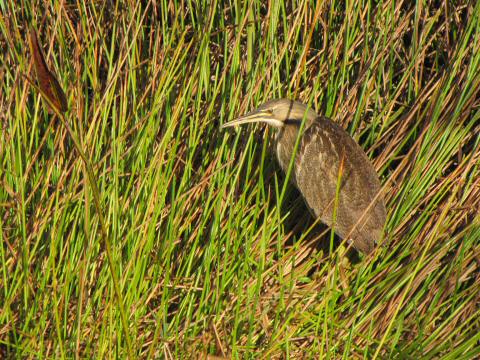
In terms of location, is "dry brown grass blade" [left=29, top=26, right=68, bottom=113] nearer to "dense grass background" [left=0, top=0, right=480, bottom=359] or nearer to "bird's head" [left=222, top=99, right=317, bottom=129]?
"dense grass background" [left=0, top=0, right=480, bottom=359]

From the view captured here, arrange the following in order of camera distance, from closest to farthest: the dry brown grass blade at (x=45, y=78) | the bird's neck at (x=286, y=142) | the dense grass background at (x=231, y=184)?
1. the dry brown grass blade at (x=45, y=78)
2. the dense grass background at (x=231, y=184)
3. the bird's neck at (x=286, y=142)

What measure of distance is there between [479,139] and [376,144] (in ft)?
1.39

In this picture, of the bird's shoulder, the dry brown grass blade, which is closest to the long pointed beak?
the bird's shoulder

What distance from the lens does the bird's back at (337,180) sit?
2.99 metres

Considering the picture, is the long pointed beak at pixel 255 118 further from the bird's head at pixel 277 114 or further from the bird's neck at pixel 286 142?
the bird's neck at pixel 286 142

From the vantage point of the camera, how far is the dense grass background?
259 centimetres

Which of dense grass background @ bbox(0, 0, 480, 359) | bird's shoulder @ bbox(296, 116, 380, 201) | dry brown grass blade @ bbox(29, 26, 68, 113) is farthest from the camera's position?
bird's shoulder @ bbox(296, 116, 380, 201)

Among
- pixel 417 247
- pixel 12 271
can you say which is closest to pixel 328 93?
pixel 417 247

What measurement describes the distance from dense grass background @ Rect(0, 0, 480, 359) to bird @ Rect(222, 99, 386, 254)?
0.08m

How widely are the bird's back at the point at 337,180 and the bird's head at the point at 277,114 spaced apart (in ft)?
0.30

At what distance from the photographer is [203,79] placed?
119 inches

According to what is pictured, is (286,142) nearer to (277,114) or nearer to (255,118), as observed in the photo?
(277,114)

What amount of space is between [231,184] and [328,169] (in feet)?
1.69

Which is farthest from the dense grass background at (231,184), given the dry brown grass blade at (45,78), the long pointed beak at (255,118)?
the dry brown grass blade at (45,78)
